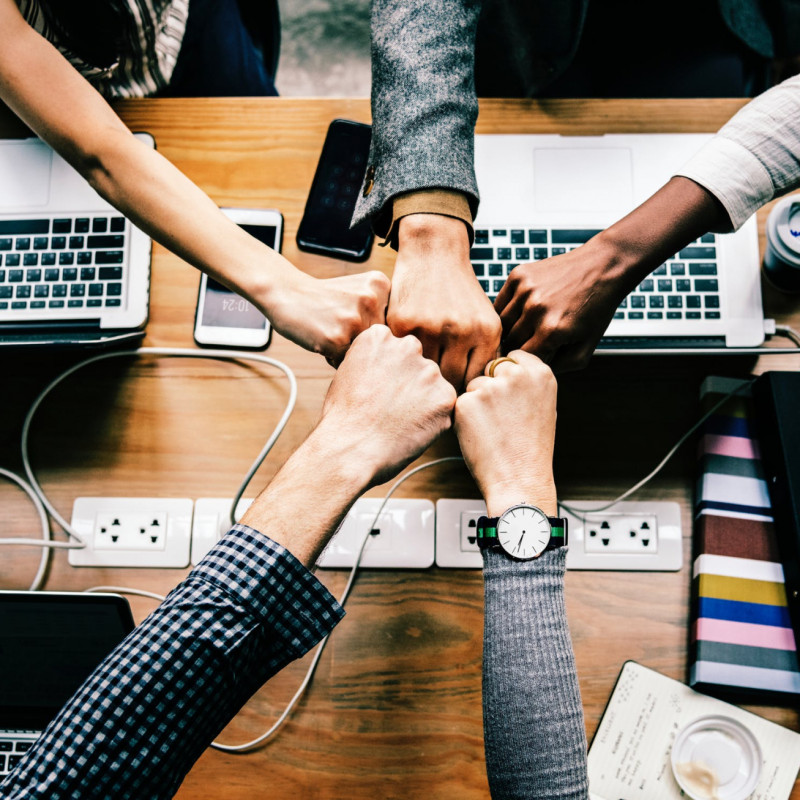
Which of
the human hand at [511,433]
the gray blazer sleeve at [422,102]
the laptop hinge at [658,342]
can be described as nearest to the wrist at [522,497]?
the human hand at [511,433]

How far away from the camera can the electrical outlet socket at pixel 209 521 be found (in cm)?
86

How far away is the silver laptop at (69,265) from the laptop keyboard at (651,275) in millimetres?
449

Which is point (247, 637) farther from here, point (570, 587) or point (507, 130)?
point (507, 130)

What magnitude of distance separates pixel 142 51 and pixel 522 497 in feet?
2.66

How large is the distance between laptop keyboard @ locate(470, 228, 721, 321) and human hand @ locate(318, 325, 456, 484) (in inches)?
7.4

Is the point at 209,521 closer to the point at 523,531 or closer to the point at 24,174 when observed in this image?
the point at 523,531

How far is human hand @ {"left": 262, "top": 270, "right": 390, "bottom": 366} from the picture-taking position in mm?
737

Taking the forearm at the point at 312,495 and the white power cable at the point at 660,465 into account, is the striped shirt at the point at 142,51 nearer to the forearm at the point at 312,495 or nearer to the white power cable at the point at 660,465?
the forearm at the point at 312,495

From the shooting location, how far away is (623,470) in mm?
863

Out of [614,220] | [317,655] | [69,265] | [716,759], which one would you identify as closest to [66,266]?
[69,265]

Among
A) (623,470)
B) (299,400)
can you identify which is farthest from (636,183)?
(299,400)

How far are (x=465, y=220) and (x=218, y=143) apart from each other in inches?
16.1

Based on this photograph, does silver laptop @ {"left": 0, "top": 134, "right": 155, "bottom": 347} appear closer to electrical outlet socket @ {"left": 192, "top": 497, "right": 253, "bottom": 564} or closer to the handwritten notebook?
electrical outlet socket @ {"left": 192, "top": 497, "right": 253, "bottom": 564}

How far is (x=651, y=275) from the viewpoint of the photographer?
32.4 inches
